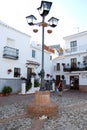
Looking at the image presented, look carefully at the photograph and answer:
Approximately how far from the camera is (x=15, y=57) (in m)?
22.1

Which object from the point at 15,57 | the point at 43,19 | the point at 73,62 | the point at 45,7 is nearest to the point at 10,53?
the point at 15,57

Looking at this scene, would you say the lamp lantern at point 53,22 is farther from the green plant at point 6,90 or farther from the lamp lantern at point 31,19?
the green plant at point 6,90

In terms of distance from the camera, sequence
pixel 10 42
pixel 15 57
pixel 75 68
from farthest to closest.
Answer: pixel 75 68 < pixel 10 42 < pixel 15 57

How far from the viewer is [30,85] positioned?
21969mm

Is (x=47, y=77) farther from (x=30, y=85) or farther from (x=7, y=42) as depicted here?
(x=7, y=42)

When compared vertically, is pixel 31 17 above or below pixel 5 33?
below

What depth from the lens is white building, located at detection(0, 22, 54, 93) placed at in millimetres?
20984

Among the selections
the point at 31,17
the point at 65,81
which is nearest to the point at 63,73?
the point at 65,81

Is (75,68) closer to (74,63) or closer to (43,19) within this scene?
(74,63)

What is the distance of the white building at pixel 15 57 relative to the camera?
826 inches

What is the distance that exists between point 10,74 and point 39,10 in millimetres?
14140

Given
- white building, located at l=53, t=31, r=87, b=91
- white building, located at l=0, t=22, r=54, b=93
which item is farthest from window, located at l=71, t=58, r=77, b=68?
white building, located at l=0, t=22, r=54, b=93

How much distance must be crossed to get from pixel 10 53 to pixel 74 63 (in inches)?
447

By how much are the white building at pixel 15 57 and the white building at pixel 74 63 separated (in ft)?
17.8
